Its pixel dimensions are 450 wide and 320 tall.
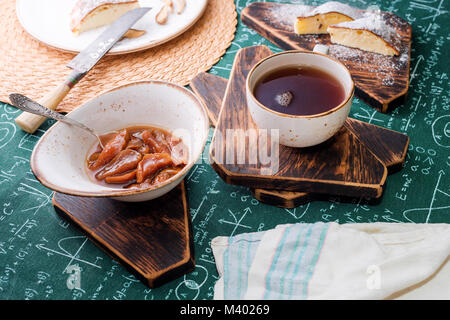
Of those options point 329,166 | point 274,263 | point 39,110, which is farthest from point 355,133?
point 39,110

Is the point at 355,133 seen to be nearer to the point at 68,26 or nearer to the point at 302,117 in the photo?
the point at 302,117

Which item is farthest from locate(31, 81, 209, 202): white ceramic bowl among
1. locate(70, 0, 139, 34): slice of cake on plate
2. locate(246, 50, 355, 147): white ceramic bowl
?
locate(70, 0, 139, 34): slice of cake on plate

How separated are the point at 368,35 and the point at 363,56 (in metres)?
0.06

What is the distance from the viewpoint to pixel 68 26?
4.54 ft

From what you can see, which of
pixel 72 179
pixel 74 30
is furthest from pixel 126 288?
pixel 74 30

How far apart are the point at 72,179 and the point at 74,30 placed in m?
0.72

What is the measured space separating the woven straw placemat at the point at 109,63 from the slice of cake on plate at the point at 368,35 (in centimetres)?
35

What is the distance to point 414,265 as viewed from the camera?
2.52 feet

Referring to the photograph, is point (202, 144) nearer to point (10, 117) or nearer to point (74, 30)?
point (10, 117)

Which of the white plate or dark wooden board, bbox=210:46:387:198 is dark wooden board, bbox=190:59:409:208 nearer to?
dark wooden board, bbox=210:46:387:198

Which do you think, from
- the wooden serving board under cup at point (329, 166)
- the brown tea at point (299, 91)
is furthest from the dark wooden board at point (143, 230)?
the brown tea at point (299, 91)

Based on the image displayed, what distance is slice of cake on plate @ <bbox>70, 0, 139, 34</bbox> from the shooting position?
1337 mm
